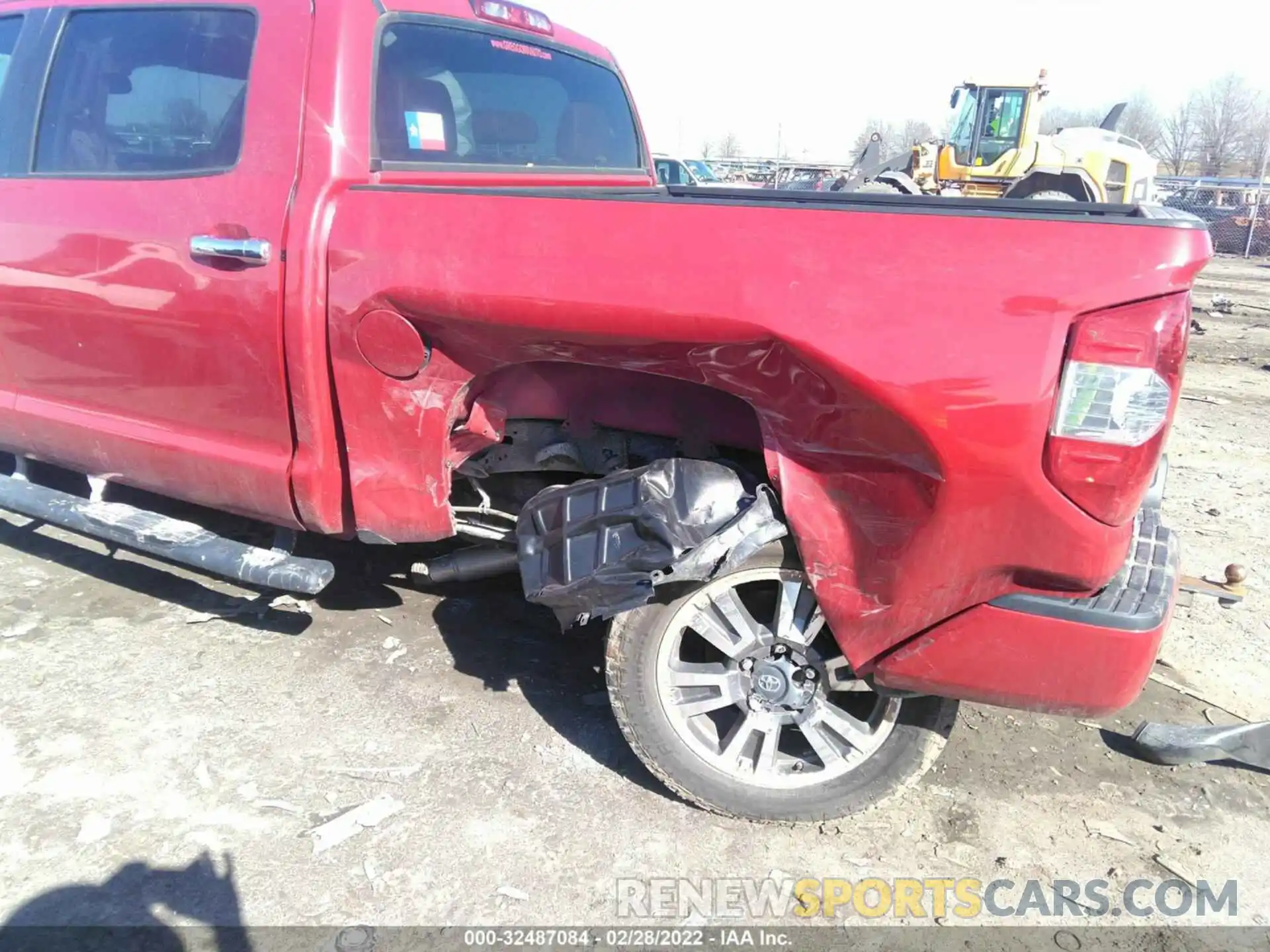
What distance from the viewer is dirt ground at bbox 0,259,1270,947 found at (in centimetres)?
232

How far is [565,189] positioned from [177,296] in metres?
1.29

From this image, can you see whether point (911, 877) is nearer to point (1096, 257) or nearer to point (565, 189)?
point (1096, 257)

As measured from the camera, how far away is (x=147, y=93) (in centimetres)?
303

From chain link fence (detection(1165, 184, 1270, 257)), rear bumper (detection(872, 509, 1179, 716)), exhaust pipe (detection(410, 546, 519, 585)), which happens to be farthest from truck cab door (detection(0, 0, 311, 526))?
chain link fence (detection(1165, 184, 1270, 257))

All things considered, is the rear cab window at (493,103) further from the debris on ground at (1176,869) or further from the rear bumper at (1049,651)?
the debris on ground at (1176,869)

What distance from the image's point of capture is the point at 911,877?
238 cm

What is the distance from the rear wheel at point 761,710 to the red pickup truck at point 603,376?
0.01 meters

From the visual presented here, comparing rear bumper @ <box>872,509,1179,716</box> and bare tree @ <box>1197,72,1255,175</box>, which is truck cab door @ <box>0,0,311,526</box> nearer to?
rear bumper @ <box>872,509,1179,716</box>

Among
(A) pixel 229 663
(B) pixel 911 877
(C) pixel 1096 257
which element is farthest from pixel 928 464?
(A) pixel 229 663

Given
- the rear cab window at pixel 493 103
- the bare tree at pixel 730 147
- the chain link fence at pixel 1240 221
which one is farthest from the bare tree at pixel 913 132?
the rear cab window at pixel 493 103

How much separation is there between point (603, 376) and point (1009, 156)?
1631cm

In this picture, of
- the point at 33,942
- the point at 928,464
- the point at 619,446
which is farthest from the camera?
the point at 619,446

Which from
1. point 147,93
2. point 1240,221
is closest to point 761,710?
point 147,93

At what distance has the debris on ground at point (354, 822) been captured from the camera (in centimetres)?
244
